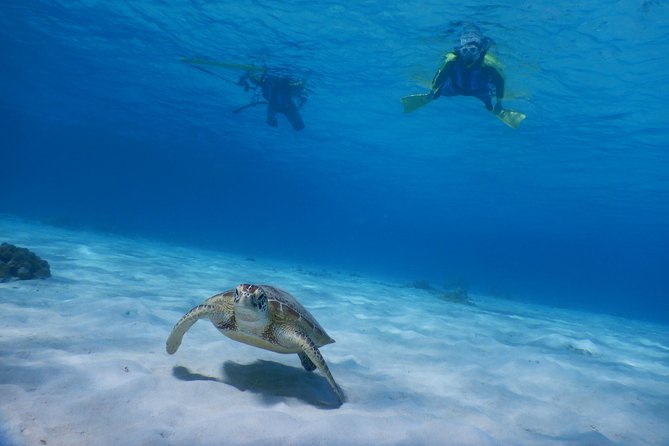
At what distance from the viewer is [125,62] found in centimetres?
2631

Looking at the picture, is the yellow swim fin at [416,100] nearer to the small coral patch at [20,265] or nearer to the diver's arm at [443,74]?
the diver's arm at [443,74]

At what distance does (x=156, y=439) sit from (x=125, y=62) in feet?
99.9

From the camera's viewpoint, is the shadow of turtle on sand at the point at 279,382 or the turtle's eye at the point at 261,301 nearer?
the turtle's eye at the point at 261,301

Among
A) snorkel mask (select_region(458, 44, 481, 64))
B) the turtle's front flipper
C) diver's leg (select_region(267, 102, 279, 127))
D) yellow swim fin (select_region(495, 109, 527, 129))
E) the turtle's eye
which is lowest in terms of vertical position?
the turtle's front flipper

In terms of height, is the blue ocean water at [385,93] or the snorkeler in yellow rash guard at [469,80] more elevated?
the blue ocean water at [385,93]

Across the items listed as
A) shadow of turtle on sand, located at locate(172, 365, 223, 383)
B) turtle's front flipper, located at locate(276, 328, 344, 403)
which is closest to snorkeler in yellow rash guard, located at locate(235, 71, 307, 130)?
shadow of turtle on sand, located at locate(172, 365, 223, 383)

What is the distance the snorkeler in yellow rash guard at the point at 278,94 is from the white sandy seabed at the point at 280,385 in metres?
12.5

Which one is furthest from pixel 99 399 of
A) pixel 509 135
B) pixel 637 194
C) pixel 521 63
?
pixel 637 194

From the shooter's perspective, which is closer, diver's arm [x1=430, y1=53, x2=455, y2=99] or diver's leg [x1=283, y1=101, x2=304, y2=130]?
diver's arm [x1=430, y1=53, x2=455, y2=99]

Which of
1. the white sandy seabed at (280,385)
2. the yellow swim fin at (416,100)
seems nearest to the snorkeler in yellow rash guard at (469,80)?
the yellow swim fin at (416,100)

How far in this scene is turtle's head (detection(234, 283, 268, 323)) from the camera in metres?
3.14

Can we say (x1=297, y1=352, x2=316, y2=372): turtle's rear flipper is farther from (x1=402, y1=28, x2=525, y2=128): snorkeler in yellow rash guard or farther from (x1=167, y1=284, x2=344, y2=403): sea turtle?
(x1=402, y1=28, x2=525, y2=128): snorkeler in yellow rash guard

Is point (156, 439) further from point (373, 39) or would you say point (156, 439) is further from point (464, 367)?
point (373, 39)

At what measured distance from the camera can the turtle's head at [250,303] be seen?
314 cm
